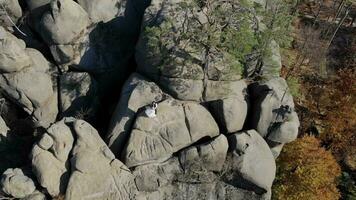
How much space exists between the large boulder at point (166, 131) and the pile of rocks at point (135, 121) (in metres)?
0.07

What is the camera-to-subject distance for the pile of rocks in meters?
27.8

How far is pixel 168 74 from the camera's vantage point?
2958 cm

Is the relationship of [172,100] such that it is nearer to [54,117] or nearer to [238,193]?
[238,193]

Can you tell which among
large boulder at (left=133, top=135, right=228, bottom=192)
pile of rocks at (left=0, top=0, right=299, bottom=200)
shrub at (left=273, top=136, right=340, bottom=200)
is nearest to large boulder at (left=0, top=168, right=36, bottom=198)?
pile of rocks at (left=0, top=0, right=299, bottom=200)

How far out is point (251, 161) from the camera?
1155 inches

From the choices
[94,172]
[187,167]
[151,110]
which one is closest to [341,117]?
[187,167]

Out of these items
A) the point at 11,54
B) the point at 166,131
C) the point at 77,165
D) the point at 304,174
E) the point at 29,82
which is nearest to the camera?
the point at 77,165

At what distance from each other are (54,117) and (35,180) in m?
7.34

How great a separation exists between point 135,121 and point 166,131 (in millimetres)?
2107

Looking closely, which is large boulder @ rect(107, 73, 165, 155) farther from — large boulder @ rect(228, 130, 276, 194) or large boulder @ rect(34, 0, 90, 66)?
large boulder @ rect(34, 0, 90, 66)

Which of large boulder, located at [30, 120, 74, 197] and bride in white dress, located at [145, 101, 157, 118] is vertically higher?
bride in white dress, located at [145, 101, 157, 118]

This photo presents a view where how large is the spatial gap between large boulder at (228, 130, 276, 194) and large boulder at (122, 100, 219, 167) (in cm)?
188

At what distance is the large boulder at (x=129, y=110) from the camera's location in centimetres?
2923

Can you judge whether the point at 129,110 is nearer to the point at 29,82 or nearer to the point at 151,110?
the point at 151,110
